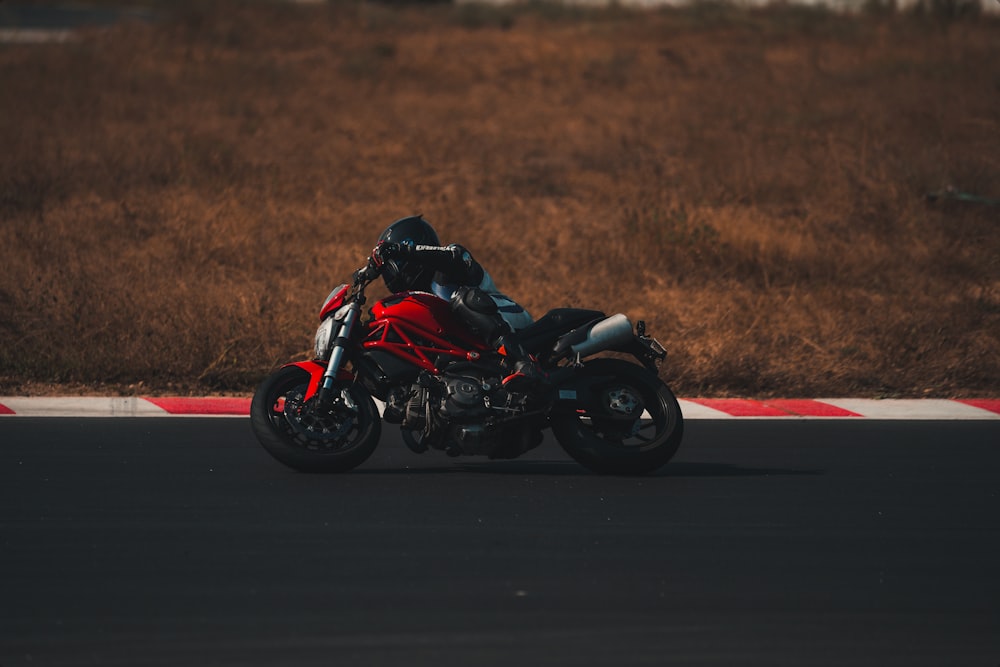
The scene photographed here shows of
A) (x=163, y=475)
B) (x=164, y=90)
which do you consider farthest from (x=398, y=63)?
→ (x=163, y=475)

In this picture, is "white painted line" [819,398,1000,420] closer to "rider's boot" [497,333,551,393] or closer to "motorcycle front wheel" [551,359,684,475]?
"motorcycle front wheel" [551,359,684,475]

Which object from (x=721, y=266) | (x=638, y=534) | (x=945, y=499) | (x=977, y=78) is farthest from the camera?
(x=977, y=78)

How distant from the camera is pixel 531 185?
2252cm

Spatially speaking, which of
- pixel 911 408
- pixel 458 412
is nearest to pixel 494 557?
pixel 458 412

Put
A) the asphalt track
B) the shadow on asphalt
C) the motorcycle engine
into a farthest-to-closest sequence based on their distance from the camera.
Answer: the shadow on asphalt
the motorcycle engine
the asphalt track

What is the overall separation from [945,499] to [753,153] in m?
14.9

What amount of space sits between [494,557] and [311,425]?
93.3 inches

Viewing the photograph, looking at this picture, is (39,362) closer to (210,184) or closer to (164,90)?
(210,184)

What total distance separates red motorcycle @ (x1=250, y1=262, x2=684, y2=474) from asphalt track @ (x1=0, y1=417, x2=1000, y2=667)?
21cm

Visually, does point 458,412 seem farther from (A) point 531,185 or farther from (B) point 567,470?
(A) point 531,185

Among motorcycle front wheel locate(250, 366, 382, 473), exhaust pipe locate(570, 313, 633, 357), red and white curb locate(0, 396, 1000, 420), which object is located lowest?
red and white curb locate(0, 396, 1000, 420)

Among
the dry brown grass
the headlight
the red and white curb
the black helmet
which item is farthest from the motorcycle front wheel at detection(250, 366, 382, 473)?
the dry brown grass

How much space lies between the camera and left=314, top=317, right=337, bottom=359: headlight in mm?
9352

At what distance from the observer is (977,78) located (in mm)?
26734
